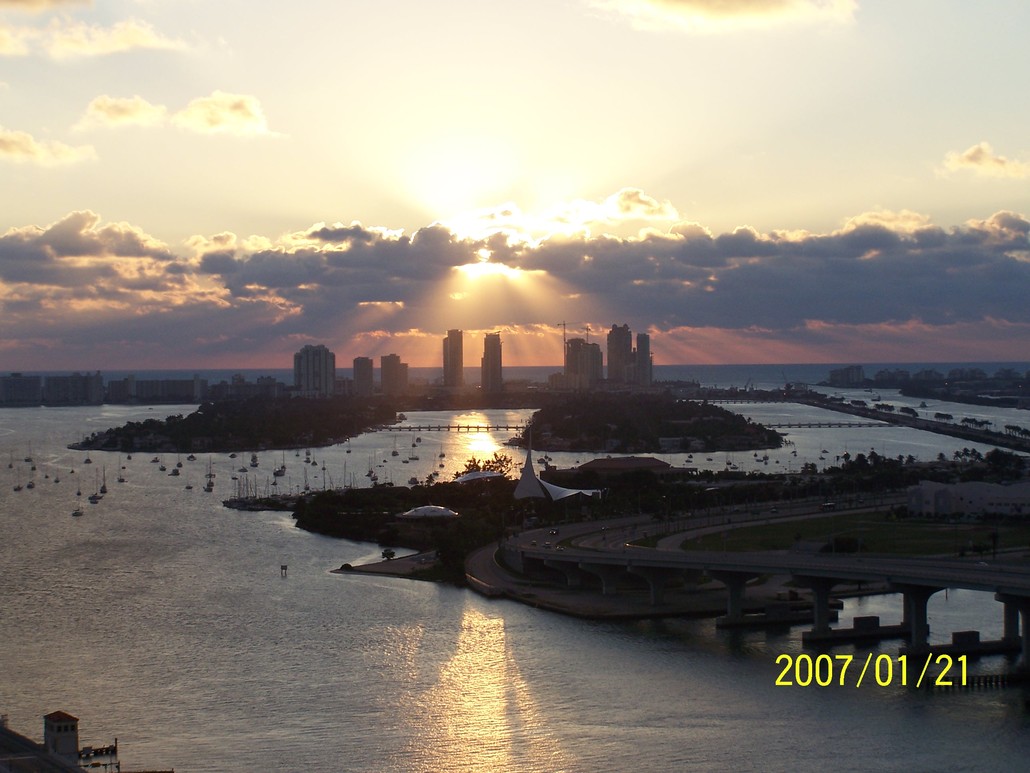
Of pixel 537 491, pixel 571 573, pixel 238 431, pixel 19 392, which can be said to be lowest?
pixel 571 573

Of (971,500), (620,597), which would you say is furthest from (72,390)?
(620,597)

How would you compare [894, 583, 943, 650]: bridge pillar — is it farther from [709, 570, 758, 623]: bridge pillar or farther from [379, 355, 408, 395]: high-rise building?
[379, 355, 408, 395]: high-rise building

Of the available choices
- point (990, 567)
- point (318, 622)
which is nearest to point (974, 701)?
point (990, 567)

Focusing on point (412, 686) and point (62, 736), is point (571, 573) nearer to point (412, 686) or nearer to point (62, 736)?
point (412, 686)

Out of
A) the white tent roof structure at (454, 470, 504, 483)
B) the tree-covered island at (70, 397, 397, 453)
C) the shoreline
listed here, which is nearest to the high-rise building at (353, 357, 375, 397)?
the tree-covered island at (70, 397, 397, 453)

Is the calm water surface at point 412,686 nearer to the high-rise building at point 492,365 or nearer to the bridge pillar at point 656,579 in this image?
the bridge pillar at point 656,579
